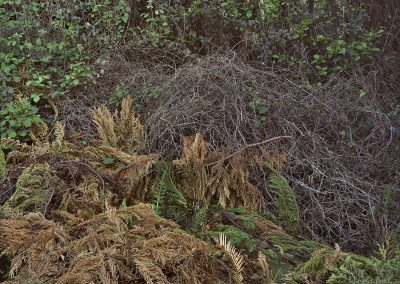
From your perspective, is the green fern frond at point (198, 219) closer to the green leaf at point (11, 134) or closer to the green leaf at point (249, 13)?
the green leaf at point (11, 134)

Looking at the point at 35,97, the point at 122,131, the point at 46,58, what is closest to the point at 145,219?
the point at 122,131

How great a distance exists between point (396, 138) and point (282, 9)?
227 centimetres

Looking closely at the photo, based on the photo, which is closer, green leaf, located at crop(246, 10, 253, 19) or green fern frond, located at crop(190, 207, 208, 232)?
green fern frond, located at crop(190, 207, 208, 232)

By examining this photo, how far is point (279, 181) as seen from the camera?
4496mm

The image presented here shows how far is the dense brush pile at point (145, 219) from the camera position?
11.0ft

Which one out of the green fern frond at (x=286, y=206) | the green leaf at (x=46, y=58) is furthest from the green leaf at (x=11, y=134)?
the green fern frond at (x=286, y=206)

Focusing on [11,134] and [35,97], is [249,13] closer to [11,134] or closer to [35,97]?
[35,97]

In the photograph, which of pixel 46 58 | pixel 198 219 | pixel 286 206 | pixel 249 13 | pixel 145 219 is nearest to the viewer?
pixel 145 219

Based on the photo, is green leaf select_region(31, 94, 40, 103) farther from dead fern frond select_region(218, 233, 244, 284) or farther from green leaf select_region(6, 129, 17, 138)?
dead fern frond select_region(218, 233, 244, 284)

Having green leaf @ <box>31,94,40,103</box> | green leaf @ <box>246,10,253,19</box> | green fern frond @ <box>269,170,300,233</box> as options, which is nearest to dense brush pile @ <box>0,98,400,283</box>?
green fern frond @ <box>269,170,300,233</box>

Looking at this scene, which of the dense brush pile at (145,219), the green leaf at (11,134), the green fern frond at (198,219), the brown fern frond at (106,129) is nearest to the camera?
the dense brush pile at (145,219)

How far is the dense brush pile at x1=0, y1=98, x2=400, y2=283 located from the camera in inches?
131

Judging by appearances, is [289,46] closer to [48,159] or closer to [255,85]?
[255,85]

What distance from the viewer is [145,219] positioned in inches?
146
